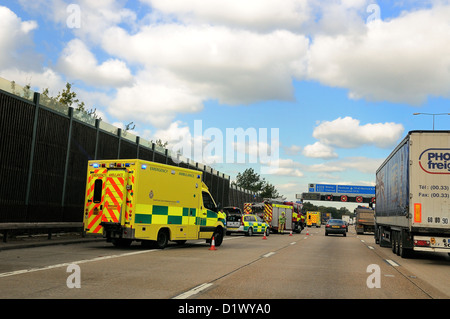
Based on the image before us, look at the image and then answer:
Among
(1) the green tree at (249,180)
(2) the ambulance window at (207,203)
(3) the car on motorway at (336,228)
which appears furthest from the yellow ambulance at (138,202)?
(1) the green tree at (249,180)

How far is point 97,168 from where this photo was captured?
1662 centimetres

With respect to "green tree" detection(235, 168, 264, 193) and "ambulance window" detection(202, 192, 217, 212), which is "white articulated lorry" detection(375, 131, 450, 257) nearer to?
"ambulance window" detection(202, 192, 217, 212)

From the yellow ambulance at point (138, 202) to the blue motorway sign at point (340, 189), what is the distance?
7806cm

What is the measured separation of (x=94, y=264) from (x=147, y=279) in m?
2.70

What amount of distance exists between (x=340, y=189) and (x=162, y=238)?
80548 millimetres

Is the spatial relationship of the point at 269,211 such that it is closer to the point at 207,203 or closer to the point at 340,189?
the point at 207,203

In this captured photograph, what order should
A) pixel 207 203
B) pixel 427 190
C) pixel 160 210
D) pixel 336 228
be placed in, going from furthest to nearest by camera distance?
1. pixel 336 228
2. pixel 207 203
3. pixel 160 210
4. pixel 427 190

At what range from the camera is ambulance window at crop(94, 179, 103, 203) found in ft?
53.4

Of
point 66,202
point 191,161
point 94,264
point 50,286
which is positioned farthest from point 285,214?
point 50,286

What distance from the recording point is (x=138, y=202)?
51.7ft

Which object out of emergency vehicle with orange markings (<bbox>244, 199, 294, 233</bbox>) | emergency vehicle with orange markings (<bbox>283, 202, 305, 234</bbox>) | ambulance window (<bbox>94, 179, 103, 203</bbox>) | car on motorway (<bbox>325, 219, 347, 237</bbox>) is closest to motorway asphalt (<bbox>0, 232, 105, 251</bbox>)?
ambulance window (<bbox>94, 179, 103, 203</bbox>)

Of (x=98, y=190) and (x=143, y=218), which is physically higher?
(x=98, y=190)

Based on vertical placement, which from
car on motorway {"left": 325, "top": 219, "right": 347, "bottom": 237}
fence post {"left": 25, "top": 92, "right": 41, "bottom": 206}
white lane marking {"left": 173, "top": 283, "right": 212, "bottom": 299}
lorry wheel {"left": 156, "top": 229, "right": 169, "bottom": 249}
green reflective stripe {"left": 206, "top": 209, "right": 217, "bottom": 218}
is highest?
fence post {"left": 25, "top": 92, "right": 41, "bottom": 206}

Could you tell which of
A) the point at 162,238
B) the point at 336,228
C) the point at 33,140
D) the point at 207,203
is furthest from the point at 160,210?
the point at 336,228
